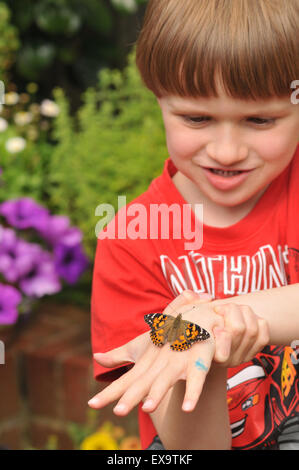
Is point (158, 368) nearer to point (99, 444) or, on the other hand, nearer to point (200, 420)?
point (200, 420)

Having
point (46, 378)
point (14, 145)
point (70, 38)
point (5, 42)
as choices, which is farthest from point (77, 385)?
point (70, 38)

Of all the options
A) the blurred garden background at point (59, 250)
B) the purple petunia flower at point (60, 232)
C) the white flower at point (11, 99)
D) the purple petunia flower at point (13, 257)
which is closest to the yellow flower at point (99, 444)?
the blurred garden background at point (59, 250)

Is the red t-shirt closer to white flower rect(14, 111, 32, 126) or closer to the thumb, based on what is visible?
the thumb

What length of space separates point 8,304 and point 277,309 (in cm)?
149

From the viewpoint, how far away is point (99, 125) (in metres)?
2.75

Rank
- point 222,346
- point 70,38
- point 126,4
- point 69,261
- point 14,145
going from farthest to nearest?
point 70,38
point 126,4
point 14,145
point 69,261
point 222,346

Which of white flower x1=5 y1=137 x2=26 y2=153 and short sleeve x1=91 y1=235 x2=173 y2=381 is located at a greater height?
white flower x1=5 y1=137 x2=26 y2=153

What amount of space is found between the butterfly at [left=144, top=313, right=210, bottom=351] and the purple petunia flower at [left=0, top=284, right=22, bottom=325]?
1.45m

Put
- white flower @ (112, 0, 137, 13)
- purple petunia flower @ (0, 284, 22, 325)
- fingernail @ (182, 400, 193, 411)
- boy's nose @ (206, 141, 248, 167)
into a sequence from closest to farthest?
fingernail @ (182, 400, 193, 411) → boy's nose @ (206, 141, 248, 167) → purple petunia flower @ (0, 284, 22, 325) → white flower @ (112, 0, 137, 13)

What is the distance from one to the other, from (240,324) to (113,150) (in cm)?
180

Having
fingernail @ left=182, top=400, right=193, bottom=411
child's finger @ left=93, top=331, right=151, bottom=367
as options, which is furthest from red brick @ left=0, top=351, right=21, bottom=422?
fingernail @ left=182, top=400, right=193, bottom=411

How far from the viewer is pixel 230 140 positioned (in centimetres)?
106

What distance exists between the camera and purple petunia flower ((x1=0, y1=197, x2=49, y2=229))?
8.25 ft

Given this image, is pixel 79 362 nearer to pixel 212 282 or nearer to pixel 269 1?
pixel 212 282
